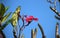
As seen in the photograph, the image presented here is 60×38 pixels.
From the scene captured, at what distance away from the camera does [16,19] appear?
4.97 ft

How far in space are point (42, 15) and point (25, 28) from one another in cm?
26

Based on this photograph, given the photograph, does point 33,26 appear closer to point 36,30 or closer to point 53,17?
point 36,30

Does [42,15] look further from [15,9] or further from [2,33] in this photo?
[2,33]

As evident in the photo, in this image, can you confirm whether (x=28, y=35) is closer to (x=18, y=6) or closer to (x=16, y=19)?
(x=16, y=19)

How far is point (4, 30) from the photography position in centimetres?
151

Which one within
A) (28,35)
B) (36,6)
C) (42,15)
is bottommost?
(28,35)

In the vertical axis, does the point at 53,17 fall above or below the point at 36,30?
above

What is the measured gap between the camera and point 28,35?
4.88ft

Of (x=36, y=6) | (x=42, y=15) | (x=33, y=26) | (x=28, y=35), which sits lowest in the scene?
(x=28, y=35)

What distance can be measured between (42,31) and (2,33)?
1.63ft

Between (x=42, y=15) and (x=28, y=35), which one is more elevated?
(x=42, y=15)

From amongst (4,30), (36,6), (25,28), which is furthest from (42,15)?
(4,30)

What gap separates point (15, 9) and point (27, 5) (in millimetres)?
158

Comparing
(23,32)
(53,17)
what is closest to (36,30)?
(23,32)
